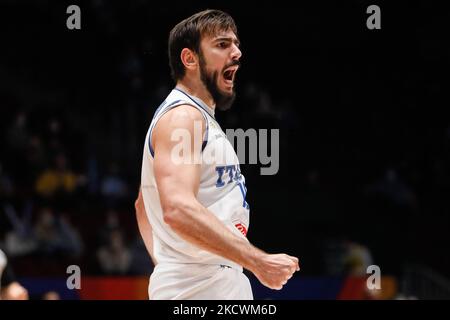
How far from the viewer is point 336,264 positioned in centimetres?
1266

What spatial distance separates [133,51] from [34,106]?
193 cm

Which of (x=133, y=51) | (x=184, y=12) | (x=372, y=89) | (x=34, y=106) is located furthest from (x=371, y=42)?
(x=34, y=106)

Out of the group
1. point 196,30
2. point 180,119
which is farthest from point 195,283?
point 196,30

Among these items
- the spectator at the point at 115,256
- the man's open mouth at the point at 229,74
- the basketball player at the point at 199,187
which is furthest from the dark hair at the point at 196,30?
the spectator at the point at 115,256

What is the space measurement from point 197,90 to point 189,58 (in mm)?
162

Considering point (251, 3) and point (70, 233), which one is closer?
point (70, 233)

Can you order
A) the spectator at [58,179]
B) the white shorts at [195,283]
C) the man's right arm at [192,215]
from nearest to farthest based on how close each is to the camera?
the man's right arm at [192,215] → the white shorts at [195,283] → the spectator at [58,179]

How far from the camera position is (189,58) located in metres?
4.19

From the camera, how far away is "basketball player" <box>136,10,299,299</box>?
Result: 366 cm

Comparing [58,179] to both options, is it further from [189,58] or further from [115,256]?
[189,58]

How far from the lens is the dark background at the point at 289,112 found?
498 inches

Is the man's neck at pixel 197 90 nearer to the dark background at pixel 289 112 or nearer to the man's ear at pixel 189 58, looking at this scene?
the man's ear at pixel 189 58
